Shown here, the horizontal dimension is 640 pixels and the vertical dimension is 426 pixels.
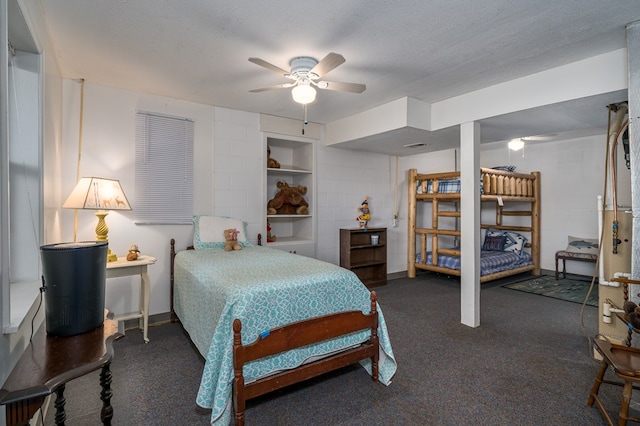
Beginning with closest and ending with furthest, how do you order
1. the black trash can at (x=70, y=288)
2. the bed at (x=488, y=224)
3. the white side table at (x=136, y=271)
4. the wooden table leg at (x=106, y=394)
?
the black trash can at (x=70, y=288), the wooden table leg at (x=106, y=394), the white side table at (x=136, y=271), the bed at (x=488, y=224)

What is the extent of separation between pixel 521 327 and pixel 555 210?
11.6 ft

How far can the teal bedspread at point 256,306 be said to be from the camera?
5.66 feet

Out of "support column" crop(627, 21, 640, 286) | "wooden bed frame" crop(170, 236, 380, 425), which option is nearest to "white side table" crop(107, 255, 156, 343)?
"wooden bed frame" crop(170, 236, 380, 425)

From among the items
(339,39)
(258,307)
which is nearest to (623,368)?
(258,307)

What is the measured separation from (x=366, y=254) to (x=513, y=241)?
9.72ft

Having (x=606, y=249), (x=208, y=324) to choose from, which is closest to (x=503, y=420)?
(x=606, y=249)

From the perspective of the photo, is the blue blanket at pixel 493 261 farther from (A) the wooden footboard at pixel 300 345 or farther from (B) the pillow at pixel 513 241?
(A) the wooden footboard at pixel 300 345

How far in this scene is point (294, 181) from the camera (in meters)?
4.81

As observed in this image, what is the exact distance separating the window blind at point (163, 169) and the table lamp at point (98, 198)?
499mm

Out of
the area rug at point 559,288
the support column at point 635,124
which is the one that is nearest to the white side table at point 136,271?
the support column at point 635,124

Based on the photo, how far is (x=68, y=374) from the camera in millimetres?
981

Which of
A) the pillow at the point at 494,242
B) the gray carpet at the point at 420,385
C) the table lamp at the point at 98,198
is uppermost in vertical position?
the table lamp at the point at 98,198

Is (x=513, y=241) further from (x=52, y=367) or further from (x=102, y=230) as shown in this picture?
(x=52, y=367)

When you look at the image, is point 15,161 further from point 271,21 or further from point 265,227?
point 265,227
